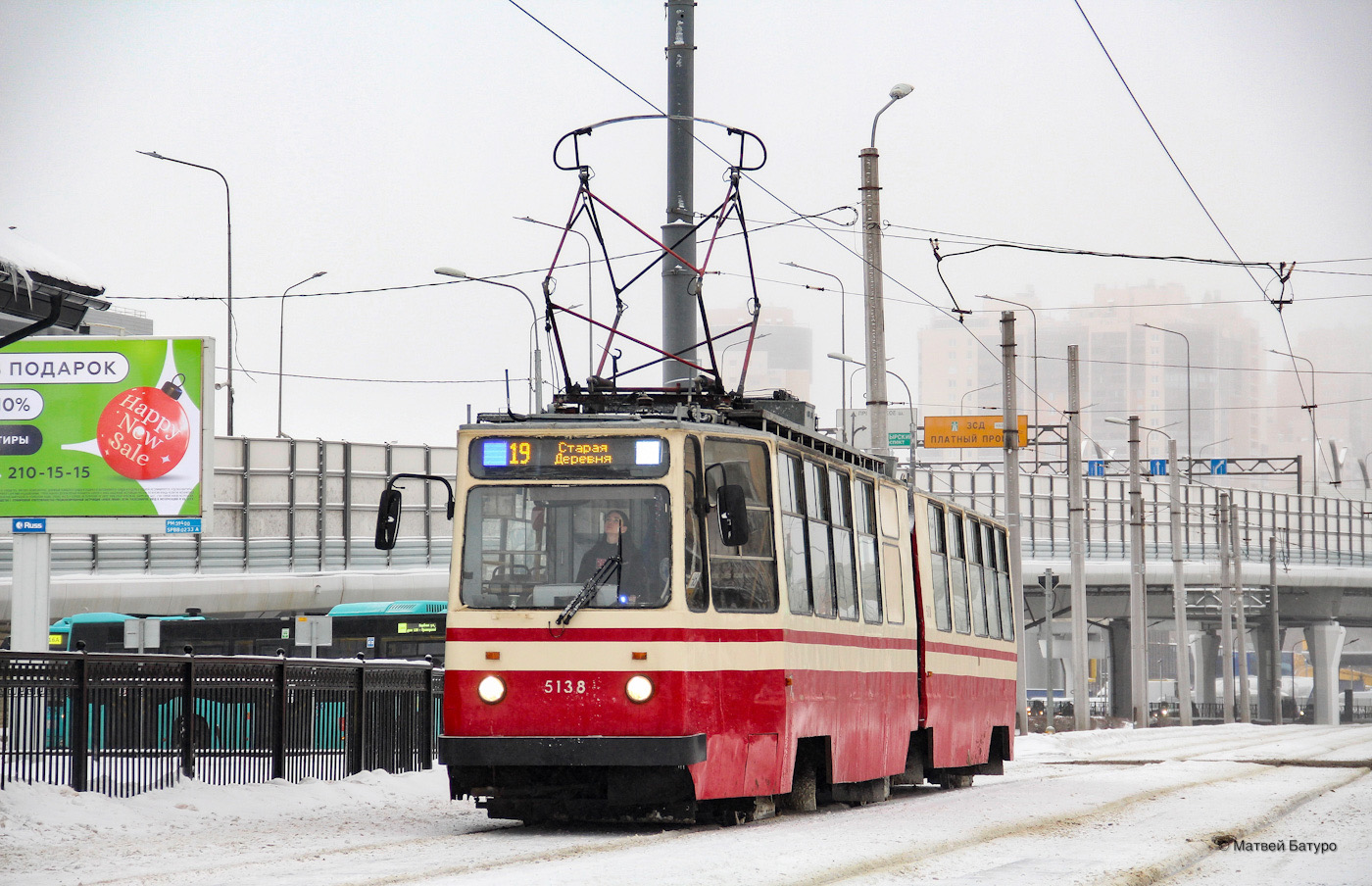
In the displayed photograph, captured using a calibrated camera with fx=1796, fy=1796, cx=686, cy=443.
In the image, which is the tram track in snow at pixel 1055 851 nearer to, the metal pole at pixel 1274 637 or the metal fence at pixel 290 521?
the metal fence at pixel 290 521

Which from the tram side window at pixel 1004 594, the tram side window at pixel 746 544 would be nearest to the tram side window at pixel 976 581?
the tram side window at pixel 1004 594

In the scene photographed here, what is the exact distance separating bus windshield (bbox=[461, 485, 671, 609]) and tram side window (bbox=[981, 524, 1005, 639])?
9.09 meters

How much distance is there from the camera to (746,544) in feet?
41.2

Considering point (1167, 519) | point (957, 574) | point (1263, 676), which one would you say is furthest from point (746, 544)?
point (1263, 676)

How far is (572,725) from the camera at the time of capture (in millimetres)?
11883

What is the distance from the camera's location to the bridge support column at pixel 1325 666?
8044 cm

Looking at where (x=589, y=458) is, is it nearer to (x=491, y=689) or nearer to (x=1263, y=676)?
(x=491, y=689)

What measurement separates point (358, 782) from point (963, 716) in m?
6.36

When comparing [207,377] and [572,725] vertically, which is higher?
[207,377]

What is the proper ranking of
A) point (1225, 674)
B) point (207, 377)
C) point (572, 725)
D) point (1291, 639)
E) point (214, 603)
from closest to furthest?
point (572, 725) → point (207, 377) → point (214, 603) → point (1225, 674) → point (1291, 639)

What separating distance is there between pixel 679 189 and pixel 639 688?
6396 millimetres

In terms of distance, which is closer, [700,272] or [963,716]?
[700,272]

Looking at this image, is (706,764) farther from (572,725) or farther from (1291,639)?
(1291,639)

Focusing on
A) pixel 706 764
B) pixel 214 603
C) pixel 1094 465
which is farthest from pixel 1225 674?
pixel 706 764
